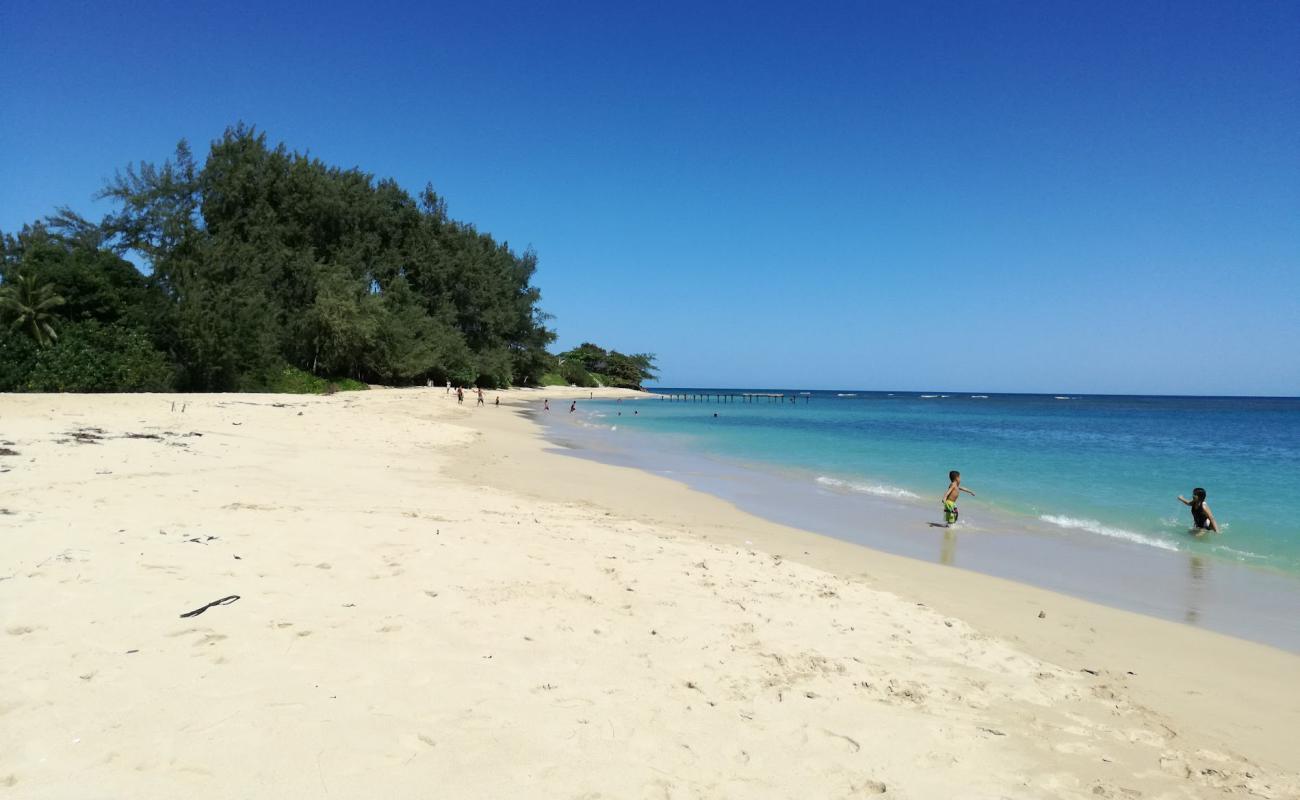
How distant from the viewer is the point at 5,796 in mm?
2545

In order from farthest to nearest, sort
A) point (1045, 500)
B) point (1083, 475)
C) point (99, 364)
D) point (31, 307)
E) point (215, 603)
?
1. point (99, 364)
2. point (31, 307)
3. point (1083, 475)
4. point (1045, 500)
5. point (215, 603)

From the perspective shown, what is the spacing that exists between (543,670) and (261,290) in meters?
41.6

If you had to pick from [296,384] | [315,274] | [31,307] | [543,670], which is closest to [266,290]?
[315,274]

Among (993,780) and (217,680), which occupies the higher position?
(217,680)

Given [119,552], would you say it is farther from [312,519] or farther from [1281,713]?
[1281,713]

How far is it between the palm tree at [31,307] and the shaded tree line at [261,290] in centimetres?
5

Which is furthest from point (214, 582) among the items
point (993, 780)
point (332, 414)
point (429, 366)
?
point (429, 366)

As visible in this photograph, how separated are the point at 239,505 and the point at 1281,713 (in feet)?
31.8

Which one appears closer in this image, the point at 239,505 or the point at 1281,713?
the point at 1281,713

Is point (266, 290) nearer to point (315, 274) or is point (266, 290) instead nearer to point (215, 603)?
point (315, 274)

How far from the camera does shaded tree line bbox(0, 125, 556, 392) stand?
25500 millimetres

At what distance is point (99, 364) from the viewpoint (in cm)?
2502

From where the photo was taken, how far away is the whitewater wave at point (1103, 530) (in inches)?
456

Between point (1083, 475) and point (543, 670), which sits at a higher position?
point (543, 670)
